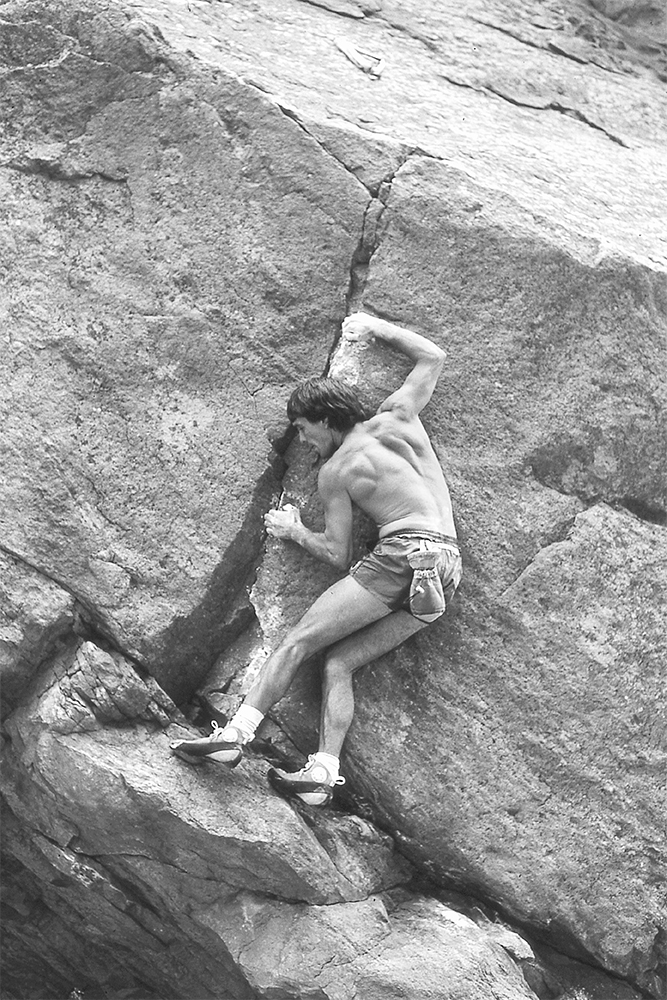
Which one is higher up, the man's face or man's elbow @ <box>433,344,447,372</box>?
man's elbow @ <box>433,344,447,372</box>

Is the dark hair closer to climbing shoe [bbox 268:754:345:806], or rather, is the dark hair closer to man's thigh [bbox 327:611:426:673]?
man's thigh [bbox 327:611:426:673]

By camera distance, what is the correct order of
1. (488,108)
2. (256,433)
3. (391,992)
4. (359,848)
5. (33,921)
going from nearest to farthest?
1. (391,992)
2. (359,848)
3. (256,433)
4. (33,921)
5. (488,108)

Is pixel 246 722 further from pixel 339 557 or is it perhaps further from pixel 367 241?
pixel 367 241

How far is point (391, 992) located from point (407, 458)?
2.34m

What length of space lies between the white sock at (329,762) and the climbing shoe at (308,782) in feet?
→ 0.03

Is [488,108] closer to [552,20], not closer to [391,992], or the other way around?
[552,20]

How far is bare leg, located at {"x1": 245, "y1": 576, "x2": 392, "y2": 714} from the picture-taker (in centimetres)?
500

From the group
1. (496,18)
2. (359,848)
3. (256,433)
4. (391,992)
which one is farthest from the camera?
(496,18)

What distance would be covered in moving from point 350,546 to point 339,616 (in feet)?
1.18

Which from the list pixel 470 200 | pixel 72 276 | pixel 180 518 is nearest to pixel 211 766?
pixel 180 518

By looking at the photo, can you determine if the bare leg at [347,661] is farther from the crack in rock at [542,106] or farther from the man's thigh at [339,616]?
the crack in rock at [542,106]

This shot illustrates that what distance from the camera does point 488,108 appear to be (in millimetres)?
6633

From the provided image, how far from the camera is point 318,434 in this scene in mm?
5223

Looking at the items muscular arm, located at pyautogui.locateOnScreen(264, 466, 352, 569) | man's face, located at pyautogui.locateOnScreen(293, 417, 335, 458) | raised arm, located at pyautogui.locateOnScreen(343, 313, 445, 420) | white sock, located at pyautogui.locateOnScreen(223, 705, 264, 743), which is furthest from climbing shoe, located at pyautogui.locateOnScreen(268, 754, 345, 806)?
raised arm, located at pyautogui.locateOnScreen(343, 313, 445, 420)
